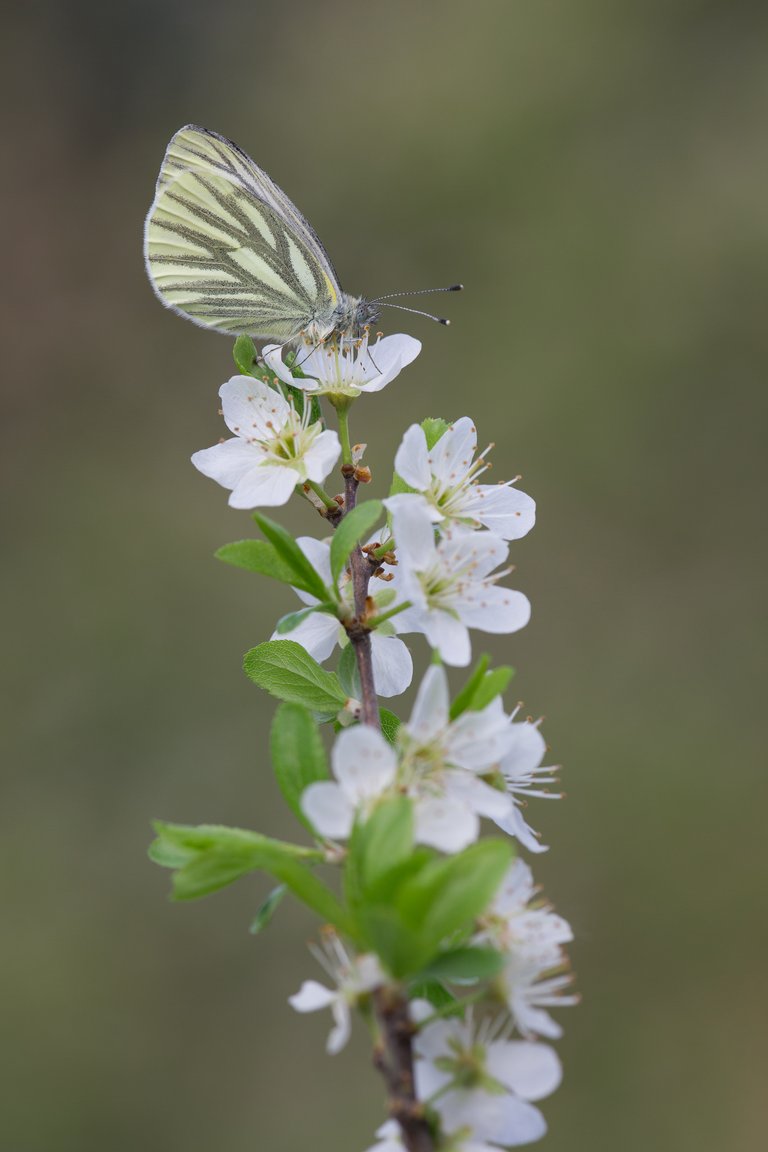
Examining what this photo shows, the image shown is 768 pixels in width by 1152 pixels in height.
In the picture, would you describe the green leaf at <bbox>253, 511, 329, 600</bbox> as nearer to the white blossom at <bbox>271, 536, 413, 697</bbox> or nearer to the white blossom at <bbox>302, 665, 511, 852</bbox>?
the white blossom at <bbox>271, 536, 413, 697</bbox>

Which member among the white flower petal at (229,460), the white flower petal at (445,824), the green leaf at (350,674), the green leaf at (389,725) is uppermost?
the white flower petal at (229,460)

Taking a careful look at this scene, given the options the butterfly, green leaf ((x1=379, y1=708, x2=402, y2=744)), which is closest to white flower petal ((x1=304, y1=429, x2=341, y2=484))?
green leaf ((x1=379, y1=708, x2=402, y2=744))

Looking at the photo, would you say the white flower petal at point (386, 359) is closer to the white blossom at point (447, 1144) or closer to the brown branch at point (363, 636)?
the brown branch at point (363, 636)

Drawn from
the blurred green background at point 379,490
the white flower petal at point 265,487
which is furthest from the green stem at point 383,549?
the blurred green background at point 379,490

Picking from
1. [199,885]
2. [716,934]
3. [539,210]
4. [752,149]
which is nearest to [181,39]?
[539,210]

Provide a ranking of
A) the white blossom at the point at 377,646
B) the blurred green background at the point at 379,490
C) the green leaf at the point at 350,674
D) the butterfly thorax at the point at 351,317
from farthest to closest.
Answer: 1. the blurred green background at the point at 379,490
2. the butterfly thorax at the point at 351,317
3. the white blossom at the point at 377,646
4. the green leaf at the point at 350,674

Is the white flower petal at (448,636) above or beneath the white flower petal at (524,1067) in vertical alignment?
above
